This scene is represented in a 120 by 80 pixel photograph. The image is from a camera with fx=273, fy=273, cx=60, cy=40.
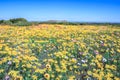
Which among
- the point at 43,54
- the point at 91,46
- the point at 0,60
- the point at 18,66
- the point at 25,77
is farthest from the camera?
the point at 91,46

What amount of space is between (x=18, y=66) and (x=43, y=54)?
1700mm

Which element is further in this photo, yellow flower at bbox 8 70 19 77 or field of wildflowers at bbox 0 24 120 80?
field of wildflowers at bbox 0 24 120 80

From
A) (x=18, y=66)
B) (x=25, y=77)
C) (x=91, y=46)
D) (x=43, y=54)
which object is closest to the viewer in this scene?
(x=25, y=77)

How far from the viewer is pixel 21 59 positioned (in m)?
8.41

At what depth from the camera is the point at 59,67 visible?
28.0ft

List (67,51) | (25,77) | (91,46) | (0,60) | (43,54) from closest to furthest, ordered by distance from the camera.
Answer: (25,77)
(0,60)
(43,54)
(67,51)
(91,46)

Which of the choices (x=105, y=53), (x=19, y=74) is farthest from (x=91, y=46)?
(x=19, y=74)

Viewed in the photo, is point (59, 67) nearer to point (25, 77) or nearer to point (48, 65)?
point (48, 65)

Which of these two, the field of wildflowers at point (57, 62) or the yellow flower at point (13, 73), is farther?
the field of wildflowers at point (57, 62)

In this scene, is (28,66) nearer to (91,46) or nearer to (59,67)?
(59,67)

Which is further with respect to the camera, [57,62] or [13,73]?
[57,62]

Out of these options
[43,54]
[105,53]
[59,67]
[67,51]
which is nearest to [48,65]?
[59,67]

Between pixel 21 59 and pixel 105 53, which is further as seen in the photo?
pixel 105 53

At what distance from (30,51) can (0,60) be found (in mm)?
1330
